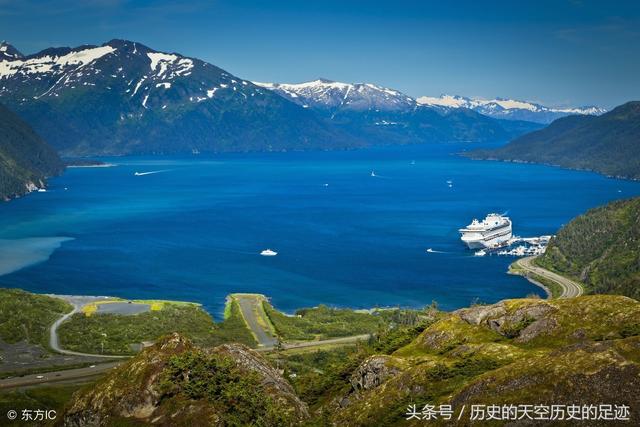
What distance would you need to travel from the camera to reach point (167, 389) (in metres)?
46.8

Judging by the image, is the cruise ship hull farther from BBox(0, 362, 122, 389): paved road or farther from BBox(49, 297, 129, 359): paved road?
BBox(0, 362, 122, 389): paved road

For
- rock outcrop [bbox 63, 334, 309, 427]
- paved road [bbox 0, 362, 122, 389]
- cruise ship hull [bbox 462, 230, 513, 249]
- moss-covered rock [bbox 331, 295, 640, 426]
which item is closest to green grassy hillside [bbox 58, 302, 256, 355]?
paved road [bbox 0, 362, 122, 389]

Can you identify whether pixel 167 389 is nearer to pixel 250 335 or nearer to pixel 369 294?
pixel 250 335

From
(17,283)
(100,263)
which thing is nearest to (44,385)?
(17,283)

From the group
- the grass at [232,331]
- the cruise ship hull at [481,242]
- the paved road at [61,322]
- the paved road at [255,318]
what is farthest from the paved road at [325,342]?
the cruise ship hull at [481,242]

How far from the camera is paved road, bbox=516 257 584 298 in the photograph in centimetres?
13675

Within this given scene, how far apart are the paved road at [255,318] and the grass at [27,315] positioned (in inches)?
1120

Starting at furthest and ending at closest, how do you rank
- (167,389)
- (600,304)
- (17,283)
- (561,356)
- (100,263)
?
(100,263)
(17,283)
(600,304)
(167,389)
(561,356)

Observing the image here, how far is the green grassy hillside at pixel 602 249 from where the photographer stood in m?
143

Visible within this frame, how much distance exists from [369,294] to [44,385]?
213ft

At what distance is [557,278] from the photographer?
150250mm

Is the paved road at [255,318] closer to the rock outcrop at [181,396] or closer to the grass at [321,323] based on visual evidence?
the grass at [321,323]

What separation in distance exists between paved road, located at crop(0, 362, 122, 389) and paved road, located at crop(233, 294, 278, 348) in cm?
2160

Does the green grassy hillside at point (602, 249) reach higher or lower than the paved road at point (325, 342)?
higher
